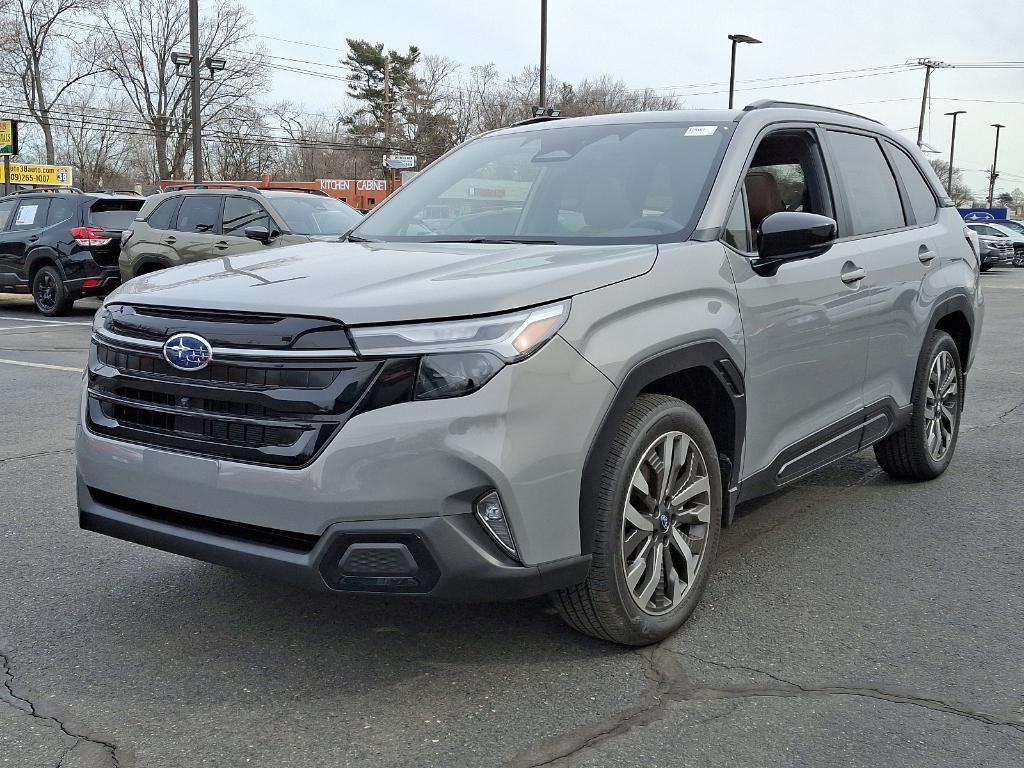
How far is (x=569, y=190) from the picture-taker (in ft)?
13.8

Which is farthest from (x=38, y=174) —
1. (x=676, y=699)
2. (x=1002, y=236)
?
(x=676, y=699)

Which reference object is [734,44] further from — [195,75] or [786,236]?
[786,236]

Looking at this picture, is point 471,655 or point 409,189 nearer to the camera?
point 471,655

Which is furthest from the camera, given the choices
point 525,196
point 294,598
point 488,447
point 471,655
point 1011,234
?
point 1011,234

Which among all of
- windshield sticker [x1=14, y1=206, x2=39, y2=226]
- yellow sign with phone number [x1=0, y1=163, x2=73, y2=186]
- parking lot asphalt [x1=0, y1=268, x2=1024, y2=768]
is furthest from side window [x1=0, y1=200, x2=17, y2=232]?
yellow sign with phone number [x1=0, y1=163, x2=73, y2=186]

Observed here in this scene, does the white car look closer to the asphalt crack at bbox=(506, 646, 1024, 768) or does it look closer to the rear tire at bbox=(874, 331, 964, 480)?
the rear tire at bbox=(874, 331, 964, 480)

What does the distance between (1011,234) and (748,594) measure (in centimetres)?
3514

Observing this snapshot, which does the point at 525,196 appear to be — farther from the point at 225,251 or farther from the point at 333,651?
the point at 225,251

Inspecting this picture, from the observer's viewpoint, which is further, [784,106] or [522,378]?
[784,106]

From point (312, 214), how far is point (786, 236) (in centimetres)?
1048

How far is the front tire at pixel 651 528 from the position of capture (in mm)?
3152

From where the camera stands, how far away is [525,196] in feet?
14.1

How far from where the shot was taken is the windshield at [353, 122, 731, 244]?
392cm

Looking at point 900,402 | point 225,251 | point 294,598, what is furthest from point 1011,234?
point 294,598
